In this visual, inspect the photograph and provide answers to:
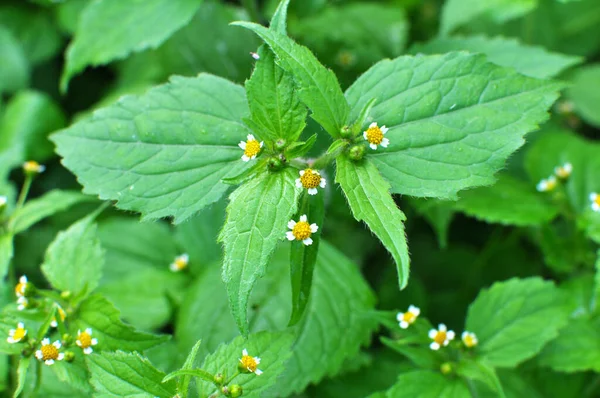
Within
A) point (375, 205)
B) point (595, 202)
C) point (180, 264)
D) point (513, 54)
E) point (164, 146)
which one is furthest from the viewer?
point (513, 54)

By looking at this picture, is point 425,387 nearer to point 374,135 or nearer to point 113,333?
point 374,135

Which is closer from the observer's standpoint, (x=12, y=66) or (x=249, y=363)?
(x=249, y=363)

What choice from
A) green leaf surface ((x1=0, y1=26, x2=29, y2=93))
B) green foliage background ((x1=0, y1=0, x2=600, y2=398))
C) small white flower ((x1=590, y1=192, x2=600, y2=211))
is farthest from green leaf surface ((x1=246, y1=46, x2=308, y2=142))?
green leaf surface ((x1=0, y1=26, x2=29, y2=93))

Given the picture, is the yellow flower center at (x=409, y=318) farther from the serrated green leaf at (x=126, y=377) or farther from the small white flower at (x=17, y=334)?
the small white flower at (x=17, y=334)

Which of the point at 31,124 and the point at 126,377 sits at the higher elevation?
the point at 126,377

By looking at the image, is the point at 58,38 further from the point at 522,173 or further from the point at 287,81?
the point at 522,173

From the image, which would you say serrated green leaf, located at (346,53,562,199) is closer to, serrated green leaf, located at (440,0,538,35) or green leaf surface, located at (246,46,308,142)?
green leaf surface, located at (246,46,308,142)

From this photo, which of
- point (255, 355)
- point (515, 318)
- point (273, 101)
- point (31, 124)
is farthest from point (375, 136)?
point (31, 124)

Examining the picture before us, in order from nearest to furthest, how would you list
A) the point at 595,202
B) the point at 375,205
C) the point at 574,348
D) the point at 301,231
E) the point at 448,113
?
the point at 375,205, the point at 301,231, the point at 448,113, the point at 574,348, the point at 595,202
